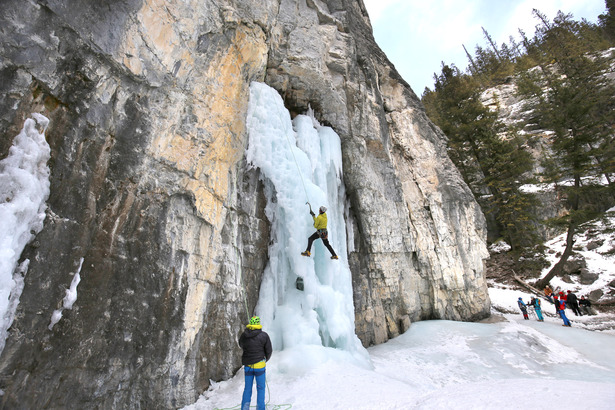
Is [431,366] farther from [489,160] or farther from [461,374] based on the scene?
[489,160]

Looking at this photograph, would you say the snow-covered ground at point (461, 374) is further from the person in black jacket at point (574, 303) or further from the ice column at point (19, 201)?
the ice column at point (19, 201)

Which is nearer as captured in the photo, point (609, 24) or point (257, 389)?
point (257, 389)

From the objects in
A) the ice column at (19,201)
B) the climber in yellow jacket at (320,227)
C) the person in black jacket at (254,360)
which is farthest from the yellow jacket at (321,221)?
the ice column at (19,201)

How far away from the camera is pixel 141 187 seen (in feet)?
14.1

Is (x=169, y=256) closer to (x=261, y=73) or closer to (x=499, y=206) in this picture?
(x=261, y=73)

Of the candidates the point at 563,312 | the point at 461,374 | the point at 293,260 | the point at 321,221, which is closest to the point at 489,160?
the point at 563,312

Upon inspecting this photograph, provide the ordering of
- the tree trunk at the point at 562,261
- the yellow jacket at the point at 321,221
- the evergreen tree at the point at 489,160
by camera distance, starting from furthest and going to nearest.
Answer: the evergreen tree at the point at 489,160, the tree trunk at the point at 562,261, the yellow jacket at the point at 321,221

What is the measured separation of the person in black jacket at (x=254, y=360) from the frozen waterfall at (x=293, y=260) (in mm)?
1673

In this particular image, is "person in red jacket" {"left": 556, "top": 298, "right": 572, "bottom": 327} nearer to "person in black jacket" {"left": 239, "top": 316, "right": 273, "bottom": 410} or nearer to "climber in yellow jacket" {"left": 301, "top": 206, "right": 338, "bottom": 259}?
"climber in yellow jacket" {"left": 301, "top": 206, "right": 338, "bottom": 259}

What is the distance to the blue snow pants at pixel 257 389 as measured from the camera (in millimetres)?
3811

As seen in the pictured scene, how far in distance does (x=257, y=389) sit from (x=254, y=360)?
0.36 metres

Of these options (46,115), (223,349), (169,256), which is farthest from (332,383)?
(46,115)

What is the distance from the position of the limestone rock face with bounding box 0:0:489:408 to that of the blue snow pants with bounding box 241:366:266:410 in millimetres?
1089

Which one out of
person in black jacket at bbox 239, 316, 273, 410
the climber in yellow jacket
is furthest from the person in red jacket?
person in black jacket at bbox 239, 316, 273, 410
